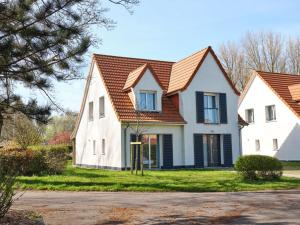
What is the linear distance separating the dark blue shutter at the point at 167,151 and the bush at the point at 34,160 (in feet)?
23.9

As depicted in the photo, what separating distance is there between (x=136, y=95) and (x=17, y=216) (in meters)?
18.9

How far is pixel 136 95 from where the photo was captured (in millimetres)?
27375

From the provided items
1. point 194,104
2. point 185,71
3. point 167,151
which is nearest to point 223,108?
point 194,104

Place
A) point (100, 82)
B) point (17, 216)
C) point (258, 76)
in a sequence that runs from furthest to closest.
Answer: point (258, 76)
point (100, 82)
point (17, 216)

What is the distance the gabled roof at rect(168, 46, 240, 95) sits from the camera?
2872cm

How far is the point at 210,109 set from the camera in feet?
97.5

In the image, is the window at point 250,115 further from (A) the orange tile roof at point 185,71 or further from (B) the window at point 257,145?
(A) the orange tile roof at point 185,71

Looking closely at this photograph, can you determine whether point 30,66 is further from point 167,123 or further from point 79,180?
point 167,123

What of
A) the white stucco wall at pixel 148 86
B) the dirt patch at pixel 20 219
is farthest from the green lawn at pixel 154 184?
the white stucco wall at pixel 148 86

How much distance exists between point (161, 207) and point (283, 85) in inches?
1100

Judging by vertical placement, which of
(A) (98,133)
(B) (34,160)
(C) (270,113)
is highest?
(C) (270,113)

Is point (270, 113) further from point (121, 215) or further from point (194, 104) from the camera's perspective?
point (121, 215)

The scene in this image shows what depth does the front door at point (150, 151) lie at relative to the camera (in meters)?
27.1

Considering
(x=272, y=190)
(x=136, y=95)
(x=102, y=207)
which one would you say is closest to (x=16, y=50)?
(x=102, y=207)
